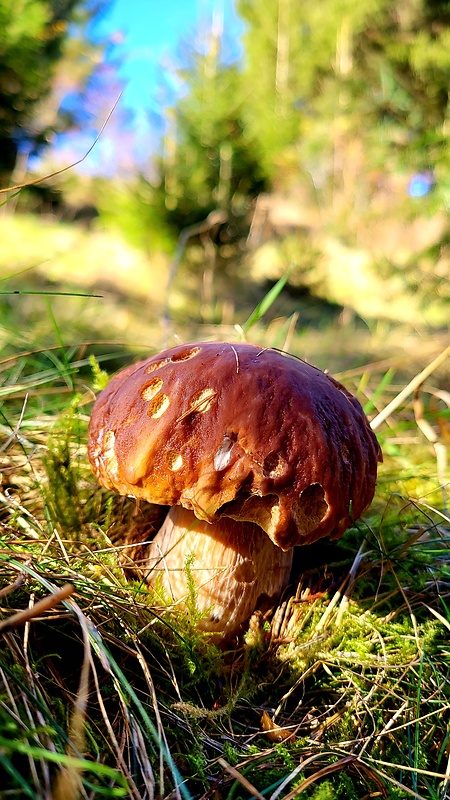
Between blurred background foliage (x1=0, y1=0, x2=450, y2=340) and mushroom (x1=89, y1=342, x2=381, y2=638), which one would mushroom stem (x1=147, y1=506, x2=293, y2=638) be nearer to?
mushroom (x1=89, y1=342, x2=381, y2=638)

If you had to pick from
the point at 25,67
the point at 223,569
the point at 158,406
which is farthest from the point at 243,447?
the point at 25,67

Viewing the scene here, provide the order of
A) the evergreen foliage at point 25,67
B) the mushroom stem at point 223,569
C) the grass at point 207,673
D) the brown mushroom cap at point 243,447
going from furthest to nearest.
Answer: the evergreen foliage at point 25,67
the mushroom stem at point 223,569
the brown mushroom cap at point 243,447
the grass at point 207,673

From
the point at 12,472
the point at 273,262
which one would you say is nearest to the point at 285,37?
the point at 273,262

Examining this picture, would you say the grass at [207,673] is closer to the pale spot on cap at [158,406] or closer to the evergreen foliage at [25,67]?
the pale spot on cap at [158,406]

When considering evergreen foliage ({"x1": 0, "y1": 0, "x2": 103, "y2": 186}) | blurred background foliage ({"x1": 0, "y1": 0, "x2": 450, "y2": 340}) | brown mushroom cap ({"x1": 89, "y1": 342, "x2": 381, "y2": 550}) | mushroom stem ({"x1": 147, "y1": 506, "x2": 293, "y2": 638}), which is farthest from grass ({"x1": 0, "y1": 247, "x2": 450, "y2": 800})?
evergreen foliage ({"x1": 0, "y1": 0, "x2": 103, "y2": 186})

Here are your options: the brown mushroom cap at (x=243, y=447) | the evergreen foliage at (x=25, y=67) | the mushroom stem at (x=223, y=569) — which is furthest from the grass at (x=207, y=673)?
the evergreen foliage at (x=25, y=67)

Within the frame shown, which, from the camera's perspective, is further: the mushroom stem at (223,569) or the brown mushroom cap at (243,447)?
the mushroom stem at (223,569)

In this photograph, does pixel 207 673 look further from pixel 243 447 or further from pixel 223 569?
pixel 243 447

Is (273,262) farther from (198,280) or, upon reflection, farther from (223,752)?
(223,752)
